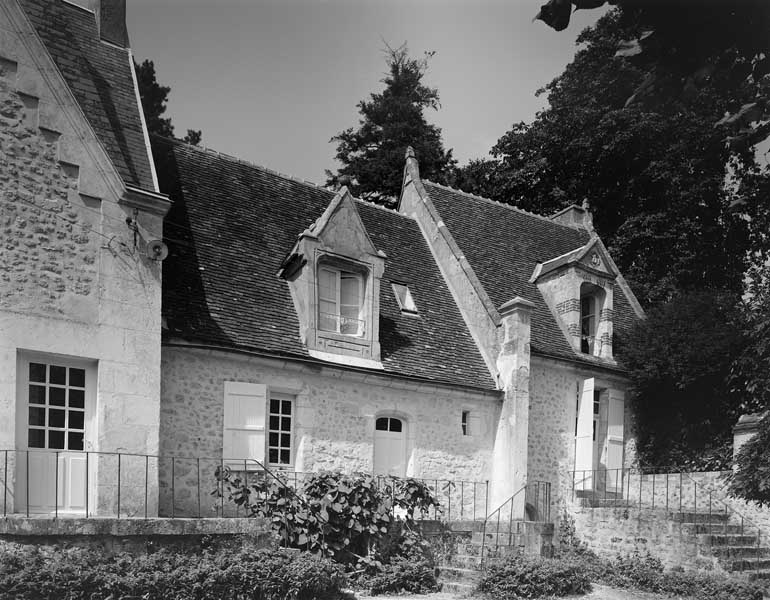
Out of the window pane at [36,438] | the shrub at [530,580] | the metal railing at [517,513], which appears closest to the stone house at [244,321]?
the window pane at [36,438]

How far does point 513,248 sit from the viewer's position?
Answer: 20.2 meters

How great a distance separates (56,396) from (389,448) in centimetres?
623

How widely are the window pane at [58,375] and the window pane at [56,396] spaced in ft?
0.34

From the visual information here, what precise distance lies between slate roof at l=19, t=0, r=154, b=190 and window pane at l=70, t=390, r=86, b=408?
2.91 m

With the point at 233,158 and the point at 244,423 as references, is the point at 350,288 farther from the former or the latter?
the point at 233,158

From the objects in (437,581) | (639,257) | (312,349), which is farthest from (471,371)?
(639,257)

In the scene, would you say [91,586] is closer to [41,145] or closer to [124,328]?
[124,328]

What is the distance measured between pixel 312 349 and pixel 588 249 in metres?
7.75

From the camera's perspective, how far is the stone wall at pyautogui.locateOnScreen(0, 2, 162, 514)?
10.5 meters

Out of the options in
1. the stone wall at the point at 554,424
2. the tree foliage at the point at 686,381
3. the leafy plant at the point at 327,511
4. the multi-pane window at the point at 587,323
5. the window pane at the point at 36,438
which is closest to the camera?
the window pane at the point at 36,438

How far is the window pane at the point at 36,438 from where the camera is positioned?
1051 centimetres

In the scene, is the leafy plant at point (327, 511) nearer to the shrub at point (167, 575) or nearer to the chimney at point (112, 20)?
the shrub at point (167, 575)

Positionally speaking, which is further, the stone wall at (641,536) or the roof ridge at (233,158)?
the roof ridge at (233,158)

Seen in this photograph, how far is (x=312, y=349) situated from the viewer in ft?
46.4
